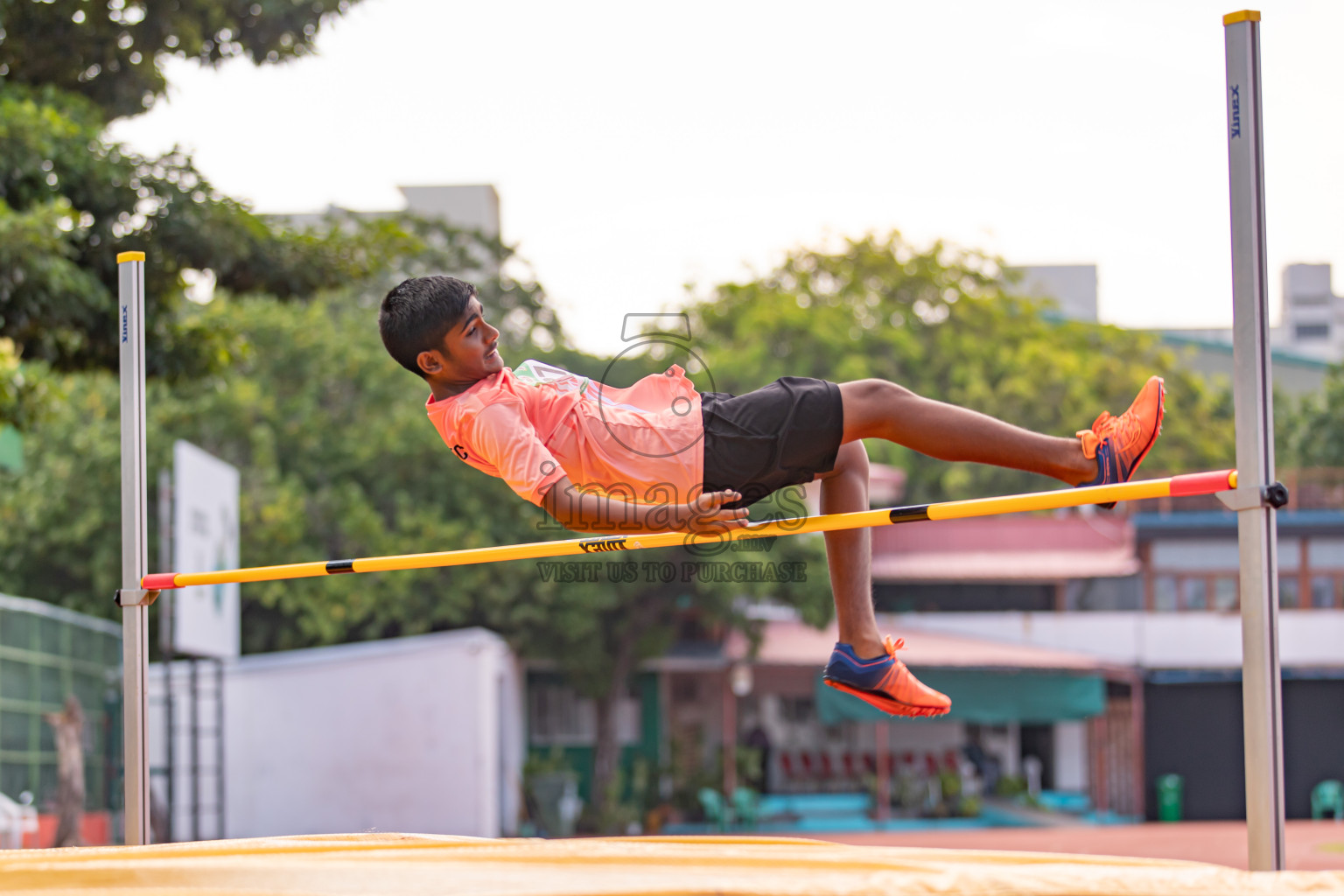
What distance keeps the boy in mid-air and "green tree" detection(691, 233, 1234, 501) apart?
1667 cm

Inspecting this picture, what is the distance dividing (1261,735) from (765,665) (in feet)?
57.0

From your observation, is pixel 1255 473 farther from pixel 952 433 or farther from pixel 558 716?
pixel 558 716

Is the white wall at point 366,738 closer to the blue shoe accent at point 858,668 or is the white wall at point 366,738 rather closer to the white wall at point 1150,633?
the white wall at point 1150,633

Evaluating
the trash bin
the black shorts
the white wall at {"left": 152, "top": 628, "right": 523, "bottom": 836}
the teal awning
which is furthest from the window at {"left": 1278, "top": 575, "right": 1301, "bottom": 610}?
the black shorts

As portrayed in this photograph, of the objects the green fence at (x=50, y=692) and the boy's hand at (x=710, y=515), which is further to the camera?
the green fence at (x=50, y=692)

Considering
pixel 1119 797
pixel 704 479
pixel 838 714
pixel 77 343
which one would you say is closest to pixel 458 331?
pixel 704 479

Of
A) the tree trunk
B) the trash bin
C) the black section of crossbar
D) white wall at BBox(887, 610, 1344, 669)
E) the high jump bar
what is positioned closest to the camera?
the high jump bar

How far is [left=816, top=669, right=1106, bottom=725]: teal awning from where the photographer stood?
17.5m

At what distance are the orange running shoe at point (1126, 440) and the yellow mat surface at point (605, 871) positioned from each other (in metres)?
0.89

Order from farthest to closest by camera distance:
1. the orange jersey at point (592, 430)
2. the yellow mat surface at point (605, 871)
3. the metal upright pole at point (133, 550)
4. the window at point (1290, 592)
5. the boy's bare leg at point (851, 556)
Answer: the window at point (1290, 592)
the metal upright pole at point (133, 550)
the boy's bare leg at point (851, 556)
the orange jersey at point (592, 430)
the yellow mat surface at point (605, 871)

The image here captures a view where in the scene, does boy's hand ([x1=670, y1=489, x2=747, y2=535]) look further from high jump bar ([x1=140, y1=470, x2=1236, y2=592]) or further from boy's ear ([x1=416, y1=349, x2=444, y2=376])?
boy's ear ([x1=416, y1=349, x2=444, y2=376])

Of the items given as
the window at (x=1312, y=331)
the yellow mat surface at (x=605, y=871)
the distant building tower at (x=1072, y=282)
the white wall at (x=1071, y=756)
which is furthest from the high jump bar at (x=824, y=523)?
the window at (x=1312, y=331)

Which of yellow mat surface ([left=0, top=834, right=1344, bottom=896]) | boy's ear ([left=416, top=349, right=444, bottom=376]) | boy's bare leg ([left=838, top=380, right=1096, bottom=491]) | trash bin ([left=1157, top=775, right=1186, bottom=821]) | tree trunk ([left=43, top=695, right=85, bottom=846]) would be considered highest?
boy's ear ([left=416, top=349, right=444, bottom=376])

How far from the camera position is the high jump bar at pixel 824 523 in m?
2.33
